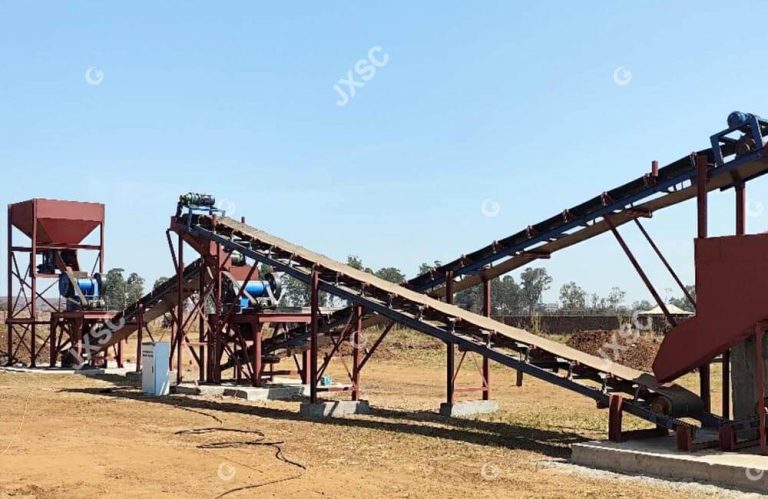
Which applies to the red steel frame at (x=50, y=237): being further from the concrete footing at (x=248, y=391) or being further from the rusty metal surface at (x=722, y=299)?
the rusty metal surface at (x=722, y=299)

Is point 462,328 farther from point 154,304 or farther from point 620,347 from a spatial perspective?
point 620,347

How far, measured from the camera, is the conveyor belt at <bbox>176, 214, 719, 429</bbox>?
14227 millimetres

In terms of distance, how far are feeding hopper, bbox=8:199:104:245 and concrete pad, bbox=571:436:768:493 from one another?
27.9m

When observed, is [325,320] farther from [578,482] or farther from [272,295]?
[578,482]

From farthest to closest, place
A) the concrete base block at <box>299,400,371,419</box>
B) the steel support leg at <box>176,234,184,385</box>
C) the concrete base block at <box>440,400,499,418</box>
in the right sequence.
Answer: the steel support leg at <box>176,234,184,385</box>
the concrete base block at <box>440,400,499,418</box>
the concrete base block at <box>299,400,371,419</box>

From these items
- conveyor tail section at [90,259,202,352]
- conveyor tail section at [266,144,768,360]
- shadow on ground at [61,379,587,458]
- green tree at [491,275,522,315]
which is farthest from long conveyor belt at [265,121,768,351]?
green tree at [491,275,522,315]

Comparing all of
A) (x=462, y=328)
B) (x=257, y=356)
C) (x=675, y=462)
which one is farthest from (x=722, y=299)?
(x=257, y=356)

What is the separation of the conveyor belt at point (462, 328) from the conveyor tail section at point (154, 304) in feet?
10.5

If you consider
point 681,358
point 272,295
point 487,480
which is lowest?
point 487,480

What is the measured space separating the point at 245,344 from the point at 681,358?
1420 centimetres

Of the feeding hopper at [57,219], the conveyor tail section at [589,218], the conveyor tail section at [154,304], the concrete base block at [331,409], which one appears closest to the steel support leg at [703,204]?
the conveyor tail section at [589,218]

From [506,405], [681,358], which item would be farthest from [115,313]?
[681,358]

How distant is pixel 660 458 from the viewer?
12414 millimetres

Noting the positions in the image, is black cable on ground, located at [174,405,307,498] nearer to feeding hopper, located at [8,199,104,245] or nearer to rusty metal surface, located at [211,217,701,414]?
rusty metal surface, located at [211,217,701,414]
